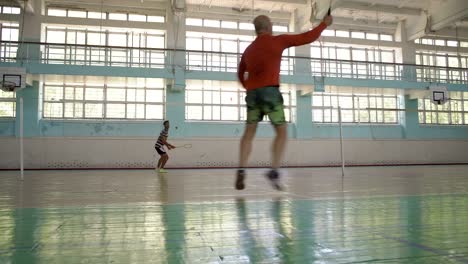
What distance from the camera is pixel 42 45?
49.1 ft

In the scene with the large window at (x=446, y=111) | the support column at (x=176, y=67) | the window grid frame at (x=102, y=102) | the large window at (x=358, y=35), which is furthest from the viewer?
the large window at (x=446, y=111)

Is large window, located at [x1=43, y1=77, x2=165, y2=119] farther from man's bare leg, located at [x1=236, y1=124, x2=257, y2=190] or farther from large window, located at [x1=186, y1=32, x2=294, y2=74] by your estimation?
man's bare leg, located at [x1=236, y1=124, x2=257, y2=190]

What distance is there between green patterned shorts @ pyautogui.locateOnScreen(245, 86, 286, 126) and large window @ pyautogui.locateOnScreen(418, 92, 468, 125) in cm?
1902

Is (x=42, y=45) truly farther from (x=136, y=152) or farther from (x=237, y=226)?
(x=237, y=226)

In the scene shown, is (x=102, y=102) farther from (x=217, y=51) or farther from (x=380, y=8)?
(x=380, y=8)

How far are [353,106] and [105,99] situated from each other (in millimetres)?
12129

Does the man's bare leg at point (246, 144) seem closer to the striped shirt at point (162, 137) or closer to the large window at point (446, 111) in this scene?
the striped shirt at point (162, 137)

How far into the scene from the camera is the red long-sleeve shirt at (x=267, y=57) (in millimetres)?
3182

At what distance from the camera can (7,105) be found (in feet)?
50.3

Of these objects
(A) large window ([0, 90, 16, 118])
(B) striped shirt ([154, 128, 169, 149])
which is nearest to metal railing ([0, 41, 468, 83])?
(A) large window ([0, 90, 16, 118])

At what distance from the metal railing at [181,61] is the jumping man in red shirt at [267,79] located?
1215 centimetres

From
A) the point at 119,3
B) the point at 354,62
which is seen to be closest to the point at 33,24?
the point at 119,3

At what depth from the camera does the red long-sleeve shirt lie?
3182 millimetres

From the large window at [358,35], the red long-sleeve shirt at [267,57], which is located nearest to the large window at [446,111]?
the large window at [358,35]
